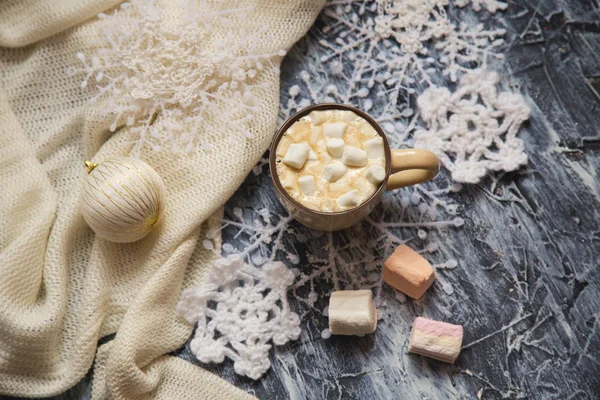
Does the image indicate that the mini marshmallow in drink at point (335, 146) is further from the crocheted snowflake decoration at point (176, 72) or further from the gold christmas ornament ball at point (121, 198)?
the gold christmas ornament ball at point (121, 198)

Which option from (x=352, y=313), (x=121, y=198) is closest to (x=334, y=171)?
(x=352, y=313)

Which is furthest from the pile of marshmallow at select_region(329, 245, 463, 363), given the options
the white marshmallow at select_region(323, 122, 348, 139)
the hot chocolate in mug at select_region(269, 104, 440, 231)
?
the white marshmallow at select_region(323, 122, 348, 139)

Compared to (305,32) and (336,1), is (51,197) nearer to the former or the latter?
(305,32)

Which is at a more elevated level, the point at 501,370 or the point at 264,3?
the point at 264,3

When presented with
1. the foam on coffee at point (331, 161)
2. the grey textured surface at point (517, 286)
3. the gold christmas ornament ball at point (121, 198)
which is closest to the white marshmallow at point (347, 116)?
the foam on coffee at point (331, 161)

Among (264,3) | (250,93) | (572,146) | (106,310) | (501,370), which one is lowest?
(501,370)

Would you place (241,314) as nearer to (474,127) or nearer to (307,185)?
(307,185)

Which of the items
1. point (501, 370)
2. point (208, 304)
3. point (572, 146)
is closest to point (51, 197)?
point (208, 304)
